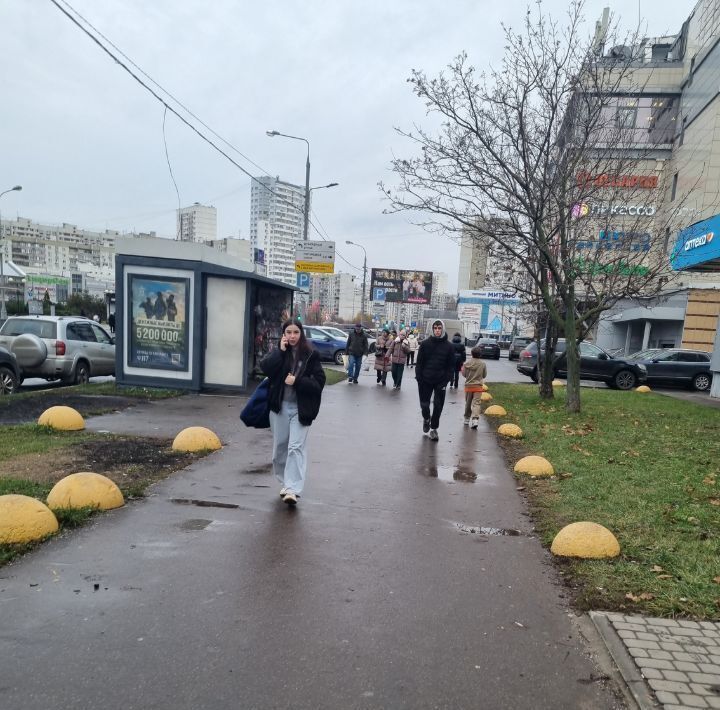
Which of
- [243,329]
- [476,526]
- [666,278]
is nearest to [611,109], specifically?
[666,278]

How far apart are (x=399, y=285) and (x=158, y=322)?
40223 mm

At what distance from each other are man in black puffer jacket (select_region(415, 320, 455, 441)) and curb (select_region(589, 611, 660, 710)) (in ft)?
18.2

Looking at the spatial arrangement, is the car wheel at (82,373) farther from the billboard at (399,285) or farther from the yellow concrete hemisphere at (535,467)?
the billboard at (399,285)

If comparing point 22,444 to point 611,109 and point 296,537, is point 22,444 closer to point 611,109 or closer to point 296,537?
point 296,537

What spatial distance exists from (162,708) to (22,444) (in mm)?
5394

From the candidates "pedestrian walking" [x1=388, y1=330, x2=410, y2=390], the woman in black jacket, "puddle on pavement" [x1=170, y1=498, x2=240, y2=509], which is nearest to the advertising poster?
"pedestrian walking" [x1=388, y1=330, x2=410, y2=390]

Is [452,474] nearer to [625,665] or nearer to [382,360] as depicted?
[625,665]

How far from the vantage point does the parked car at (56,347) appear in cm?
1178

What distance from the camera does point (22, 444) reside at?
6637mm

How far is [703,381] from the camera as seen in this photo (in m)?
19.9

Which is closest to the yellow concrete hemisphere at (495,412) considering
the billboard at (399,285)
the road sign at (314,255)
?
the road sign at (314,255)

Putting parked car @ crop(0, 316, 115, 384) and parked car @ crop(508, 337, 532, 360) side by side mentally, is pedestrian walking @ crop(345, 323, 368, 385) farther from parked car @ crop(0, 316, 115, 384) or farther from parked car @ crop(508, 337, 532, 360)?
parked car @ crop(508, 337, 532, 360)

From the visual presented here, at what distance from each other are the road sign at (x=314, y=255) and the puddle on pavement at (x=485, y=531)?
67.7 feet

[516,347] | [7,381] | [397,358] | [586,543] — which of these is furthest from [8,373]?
[516,347]
